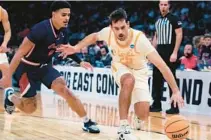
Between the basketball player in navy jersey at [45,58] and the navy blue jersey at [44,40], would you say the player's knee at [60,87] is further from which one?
the navy blue jersey at [44,40]

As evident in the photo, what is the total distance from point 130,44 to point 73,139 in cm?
140

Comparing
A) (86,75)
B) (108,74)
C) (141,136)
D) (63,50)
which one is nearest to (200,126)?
(141,136)

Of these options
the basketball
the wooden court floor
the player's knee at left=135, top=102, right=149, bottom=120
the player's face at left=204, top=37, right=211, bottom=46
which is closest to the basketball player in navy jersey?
the wooden court floor

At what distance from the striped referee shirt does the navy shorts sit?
128 inches

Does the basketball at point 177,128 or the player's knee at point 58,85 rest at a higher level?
the player's knee at point 58,85

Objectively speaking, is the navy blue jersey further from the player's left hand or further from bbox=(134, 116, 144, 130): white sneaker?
the player's left hand

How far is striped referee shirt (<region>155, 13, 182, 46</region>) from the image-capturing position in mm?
8750

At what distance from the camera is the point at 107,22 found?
1919cm

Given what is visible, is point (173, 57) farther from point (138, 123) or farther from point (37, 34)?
point (37, 34)

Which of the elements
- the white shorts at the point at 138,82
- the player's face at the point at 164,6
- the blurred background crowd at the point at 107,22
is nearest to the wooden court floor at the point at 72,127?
the white shorts at the point at 138,82

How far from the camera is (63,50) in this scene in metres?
5.41

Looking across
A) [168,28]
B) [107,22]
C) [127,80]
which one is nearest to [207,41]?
[168,28]

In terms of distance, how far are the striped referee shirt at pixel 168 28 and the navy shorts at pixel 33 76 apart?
3.25 meters

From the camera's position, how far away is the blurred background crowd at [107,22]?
1076 cm
